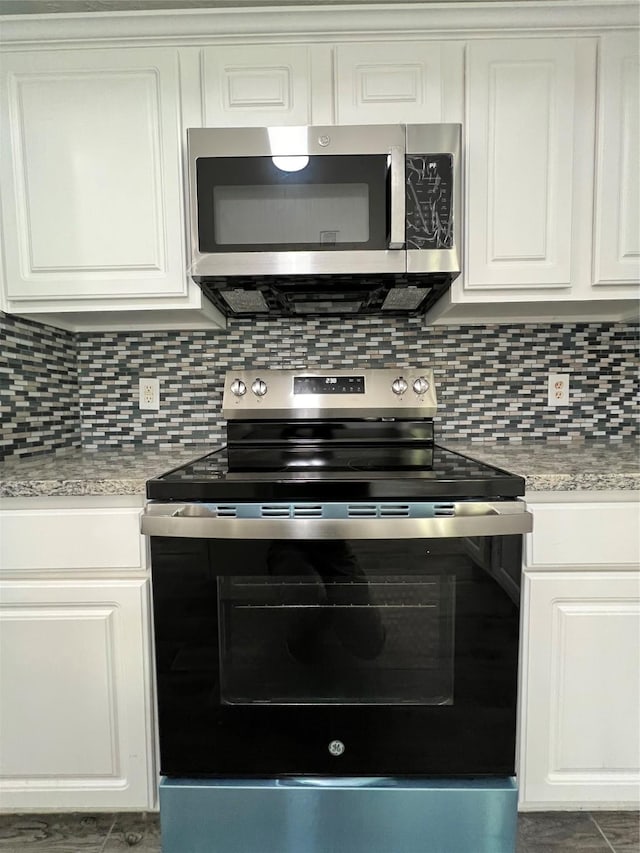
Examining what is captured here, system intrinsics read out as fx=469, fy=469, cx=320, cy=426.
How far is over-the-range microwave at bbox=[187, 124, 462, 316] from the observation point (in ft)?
4.01

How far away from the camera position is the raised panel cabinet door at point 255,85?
1.27 m

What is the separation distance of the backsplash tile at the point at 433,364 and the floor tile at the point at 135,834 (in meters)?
1.07

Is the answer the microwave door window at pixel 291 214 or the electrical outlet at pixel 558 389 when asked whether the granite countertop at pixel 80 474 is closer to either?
the microwave door window at pixel 291 214

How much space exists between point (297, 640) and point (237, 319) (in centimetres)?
108

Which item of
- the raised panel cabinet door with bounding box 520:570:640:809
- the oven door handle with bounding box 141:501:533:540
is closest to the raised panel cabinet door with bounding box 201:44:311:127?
the oven door handle with bounding box 141:501:533:540

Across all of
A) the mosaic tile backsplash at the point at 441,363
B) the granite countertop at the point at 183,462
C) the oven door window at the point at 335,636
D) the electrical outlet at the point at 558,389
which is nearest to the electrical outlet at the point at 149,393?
the mosaic tile backsplash at the point at 441,363

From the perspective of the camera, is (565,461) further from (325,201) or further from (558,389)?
(325,201)

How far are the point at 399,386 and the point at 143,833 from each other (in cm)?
139

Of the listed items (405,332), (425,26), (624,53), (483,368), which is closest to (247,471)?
(405,332)

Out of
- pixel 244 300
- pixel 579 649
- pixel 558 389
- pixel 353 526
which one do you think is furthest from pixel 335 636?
Answer: pixel 558 389

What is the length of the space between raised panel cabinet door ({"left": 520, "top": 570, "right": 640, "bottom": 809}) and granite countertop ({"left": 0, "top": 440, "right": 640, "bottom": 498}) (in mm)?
237

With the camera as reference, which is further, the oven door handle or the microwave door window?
the microwave door window

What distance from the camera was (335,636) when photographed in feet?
3.49

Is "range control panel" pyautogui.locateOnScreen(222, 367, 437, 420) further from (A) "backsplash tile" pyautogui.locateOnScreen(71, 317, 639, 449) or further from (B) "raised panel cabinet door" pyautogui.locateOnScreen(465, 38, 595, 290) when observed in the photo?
(B) "raised panel cabinet door" pyautogui.locateOnScreen(465, 38, 595, 290)
